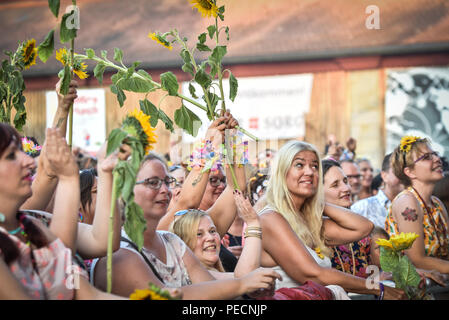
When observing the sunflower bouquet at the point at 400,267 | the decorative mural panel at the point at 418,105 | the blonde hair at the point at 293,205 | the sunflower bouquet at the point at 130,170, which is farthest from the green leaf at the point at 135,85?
the decorative mural panel at the point at 418,105

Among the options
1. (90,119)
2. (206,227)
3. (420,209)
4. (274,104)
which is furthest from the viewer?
(90,119)

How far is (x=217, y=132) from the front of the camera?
2783 mm

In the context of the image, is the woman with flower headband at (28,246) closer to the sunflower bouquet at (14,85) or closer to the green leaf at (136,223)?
the green leaf at (136,223)

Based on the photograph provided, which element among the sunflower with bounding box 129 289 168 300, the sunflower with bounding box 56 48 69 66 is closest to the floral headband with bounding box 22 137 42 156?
the sunflower with bounding box 56 48 69 66

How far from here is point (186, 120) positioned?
272 cm

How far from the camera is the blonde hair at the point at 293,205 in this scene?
3189 millimetres

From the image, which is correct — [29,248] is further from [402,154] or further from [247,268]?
[402,154]

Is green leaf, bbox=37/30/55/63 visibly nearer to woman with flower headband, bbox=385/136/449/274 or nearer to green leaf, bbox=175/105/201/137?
green leaf, bbox=175/105/201/137

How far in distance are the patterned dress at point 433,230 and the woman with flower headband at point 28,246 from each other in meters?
2.58

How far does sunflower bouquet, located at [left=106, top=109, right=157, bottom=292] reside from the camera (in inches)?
76.3

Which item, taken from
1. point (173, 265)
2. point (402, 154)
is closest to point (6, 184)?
point (173, 265)

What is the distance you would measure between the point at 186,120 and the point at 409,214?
190 centimetres

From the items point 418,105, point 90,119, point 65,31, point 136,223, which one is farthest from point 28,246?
point 418,105

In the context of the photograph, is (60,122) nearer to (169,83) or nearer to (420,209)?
(169,83)
